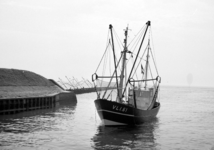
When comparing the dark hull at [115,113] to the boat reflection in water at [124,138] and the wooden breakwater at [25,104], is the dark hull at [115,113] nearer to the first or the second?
the boat reflection in water at [124,138]

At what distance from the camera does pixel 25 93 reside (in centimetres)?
6488

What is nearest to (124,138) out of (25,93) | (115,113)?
(115,113)

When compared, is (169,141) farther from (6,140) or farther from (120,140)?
(6,140)

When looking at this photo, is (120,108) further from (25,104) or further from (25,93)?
(25,93)

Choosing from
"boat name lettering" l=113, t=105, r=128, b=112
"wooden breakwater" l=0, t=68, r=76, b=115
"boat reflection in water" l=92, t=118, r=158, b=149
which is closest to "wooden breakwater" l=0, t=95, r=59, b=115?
"wooden breakwater" l=0, t=68, r=76, b=115

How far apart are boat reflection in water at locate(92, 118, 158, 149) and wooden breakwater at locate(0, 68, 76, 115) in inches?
1017

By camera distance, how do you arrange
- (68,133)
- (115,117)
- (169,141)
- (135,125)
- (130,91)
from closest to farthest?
(169,141)
(68,133)
(115,117)
(135,125)
(130,91)

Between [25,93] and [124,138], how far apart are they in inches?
1662

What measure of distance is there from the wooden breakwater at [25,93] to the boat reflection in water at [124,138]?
84.8ft

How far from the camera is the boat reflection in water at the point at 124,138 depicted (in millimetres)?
26281

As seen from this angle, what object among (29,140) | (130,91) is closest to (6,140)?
(29,140)

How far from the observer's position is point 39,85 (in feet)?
262

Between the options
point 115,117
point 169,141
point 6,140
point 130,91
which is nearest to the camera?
point 6,140

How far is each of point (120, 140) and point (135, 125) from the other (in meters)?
9.47
